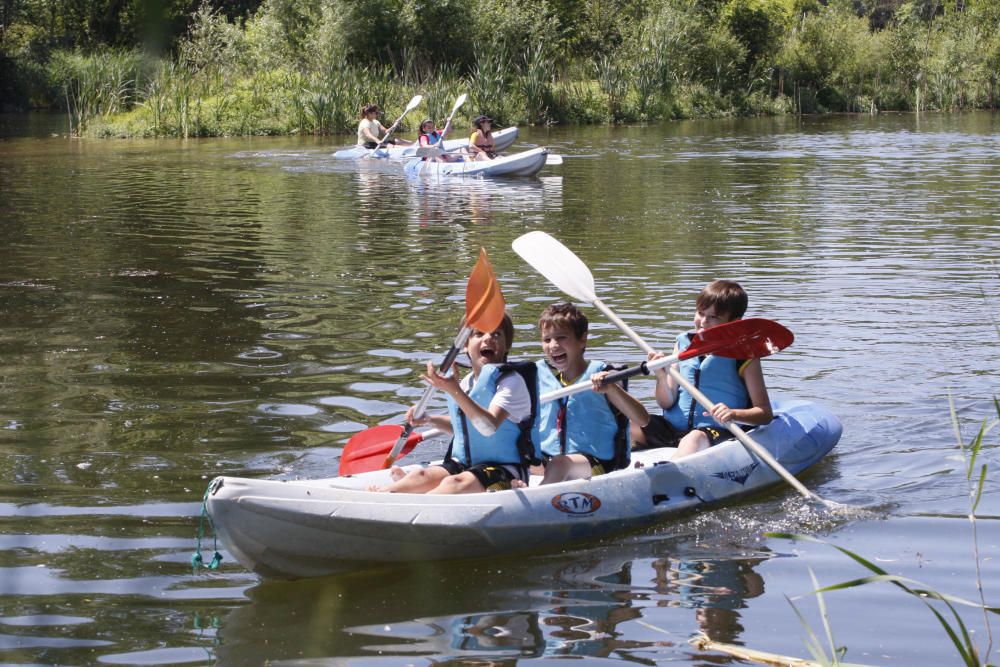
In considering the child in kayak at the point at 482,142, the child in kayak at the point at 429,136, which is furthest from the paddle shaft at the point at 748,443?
the child in kayak at the point at 429,136

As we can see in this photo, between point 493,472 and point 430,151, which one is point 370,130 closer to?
point 430,151

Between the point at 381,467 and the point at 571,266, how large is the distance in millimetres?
1436

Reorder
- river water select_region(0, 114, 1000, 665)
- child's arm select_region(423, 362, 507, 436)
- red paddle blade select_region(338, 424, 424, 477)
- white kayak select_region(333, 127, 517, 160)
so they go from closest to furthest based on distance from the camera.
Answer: river water select_region(0, 114, 1000, 665) < child's arm select_region(423, 362, 507, 436) < red paddle blade select_region(338, 424, 424, 477) < white kayak select_region(333, 127, 517, 160)

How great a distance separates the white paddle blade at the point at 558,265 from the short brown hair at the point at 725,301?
27.3 inches

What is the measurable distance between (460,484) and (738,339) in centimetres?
134

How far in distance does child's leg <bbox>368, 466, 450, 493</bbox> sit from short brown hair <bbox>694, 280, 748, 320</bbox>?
1.33 meters

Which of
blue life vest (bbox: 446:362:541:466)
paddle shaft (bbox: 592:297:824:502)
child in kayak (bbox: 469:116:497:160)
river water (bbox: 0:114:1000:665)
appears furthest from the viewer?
child in kayak (bbox: 469:116:497:160)

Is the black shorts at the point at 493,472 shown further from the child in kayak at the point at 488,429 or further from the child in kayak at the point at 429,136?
the child in kayak at the point at 429,136

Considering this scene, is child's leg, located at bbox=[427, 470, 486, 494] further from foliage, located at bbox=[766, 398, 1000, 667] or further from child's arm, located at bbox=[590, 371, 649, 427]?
foliage, located at bbox=[766, 398, 1000, 667]

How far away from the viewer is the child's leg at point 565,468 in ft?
16.0

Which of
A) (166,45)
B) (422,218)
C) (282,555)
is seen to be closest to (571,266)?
(282,555)

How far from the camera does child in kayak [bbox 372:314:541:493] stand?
4.46 m

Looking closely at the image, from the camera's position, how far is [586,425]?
197 inches

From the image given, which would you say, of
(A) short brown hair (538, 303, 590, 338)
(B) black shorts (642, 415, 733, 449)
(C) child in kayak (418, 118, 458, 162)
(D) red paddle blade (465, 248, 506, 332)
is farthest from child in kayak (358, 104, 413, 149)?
(D) red paddle blade (465, 248, 506, 332)
